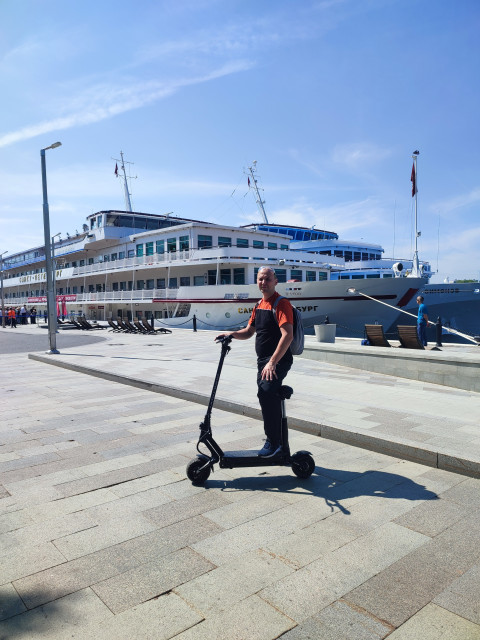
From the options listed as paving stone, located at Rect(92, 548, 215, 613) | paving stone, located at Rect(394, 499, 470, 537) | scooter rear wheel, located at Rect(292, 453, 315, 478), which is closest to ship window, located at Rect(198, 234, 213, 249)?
scooter rear wheel, located at Rect(292, 453, 315, 478)

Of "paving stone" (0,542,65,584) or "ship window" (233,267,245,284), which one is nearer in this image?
"paving stone" (0,542,65,584)

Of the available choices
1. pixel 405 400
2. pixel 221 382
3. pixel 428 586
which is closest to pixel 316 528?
pixel 428 586

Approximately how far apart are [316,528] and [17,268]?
60.2m

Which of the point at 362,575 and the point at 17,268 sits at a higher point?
the point at 17,268

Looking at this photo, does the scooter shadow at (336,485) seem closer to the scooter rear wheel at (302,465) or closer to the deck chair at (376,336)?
the scooter rear wheel at (302,465)

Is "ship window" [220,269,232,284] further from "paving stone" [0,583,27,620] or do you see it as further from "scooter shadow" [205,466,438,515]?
"paving stone" [0,583,27,620]

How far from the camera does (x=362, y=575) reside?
103 inches

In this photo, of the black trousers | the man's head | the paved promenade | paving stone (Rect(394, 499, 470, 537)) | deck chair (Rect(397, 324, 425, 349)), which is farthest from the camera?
deck chair (Rect(397, 324, 425, 349))

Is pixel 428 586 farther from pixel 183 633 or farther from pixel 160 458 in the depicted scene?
pixel 160 458

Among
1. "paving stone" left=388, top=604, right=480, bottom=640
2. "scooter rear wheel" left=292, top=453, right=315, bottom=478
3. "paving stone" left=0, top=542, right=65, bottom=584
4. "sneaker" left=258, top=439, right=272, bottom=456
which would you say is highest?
"sneaker" left=258, top=439, right=272, bottom=456

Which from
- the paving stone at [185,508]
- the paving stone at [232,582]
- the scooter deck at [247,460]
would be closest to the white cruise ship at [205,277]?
the scooter deck at [247,460]

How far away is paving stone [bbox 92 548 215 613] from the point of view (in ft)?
7.88

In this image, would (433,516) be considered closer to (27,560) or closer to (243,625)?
(243,625)

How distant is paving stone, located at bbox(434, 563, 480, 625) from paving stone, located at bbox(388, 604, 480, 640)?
0.05 meters
